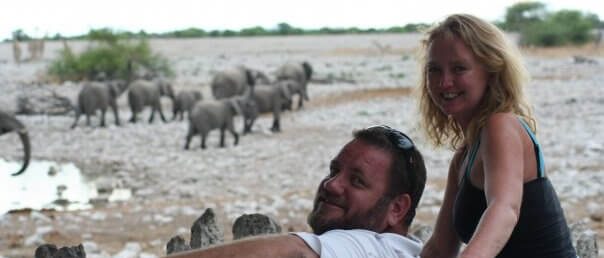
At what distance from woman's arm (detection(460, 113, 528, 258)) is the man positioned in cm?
21

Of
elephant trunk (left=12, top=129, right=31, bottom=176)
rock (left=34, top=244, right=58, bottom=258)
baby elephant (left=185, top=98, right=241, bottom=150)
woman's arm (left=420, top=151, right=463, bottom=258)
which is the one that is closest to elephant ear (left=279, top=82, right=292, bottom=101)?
baby elephant (left=185, top=98, right=241, bottom=150)

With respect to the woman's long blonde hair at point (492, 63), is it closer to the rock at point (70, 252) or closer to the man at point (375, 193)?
the man at point (375, 193)

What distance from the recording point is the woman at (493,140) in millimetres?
2918

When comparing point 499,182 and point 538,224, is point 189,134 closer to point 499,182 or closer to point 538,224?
point 538,224

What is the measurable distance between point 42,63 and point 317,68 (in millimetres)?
12705

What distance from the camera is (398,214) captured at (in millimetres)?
3000

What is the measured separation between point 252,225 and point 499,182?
1.41 meters

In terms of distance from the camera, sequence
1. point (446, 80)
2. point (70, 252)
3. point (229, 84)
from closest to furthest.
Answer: point (446, 80), point (70, 252), point (229, 84)

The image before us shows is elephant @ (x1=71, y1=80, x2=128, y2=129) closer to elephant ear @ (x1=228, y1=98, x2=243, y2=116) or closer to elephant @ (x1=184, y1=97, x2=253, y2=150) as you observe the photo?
elephant ear @ (x1=228, y1=98, x2=243, y2=116)

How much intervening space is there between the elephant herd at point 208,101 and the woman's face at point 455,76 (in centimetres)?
993

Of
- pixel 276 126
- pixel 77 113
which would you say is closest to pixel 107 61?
pixel 77 113

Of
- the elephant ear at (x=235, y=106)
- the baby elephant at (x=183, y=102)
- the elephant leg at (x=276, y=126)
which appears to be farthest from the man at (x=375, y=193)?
the baby elephant at (x=183, y=102)

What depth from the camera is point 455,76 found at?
3.11 meters

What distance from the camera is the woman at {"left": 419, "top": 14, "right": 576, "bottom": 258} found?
9.57 feet
